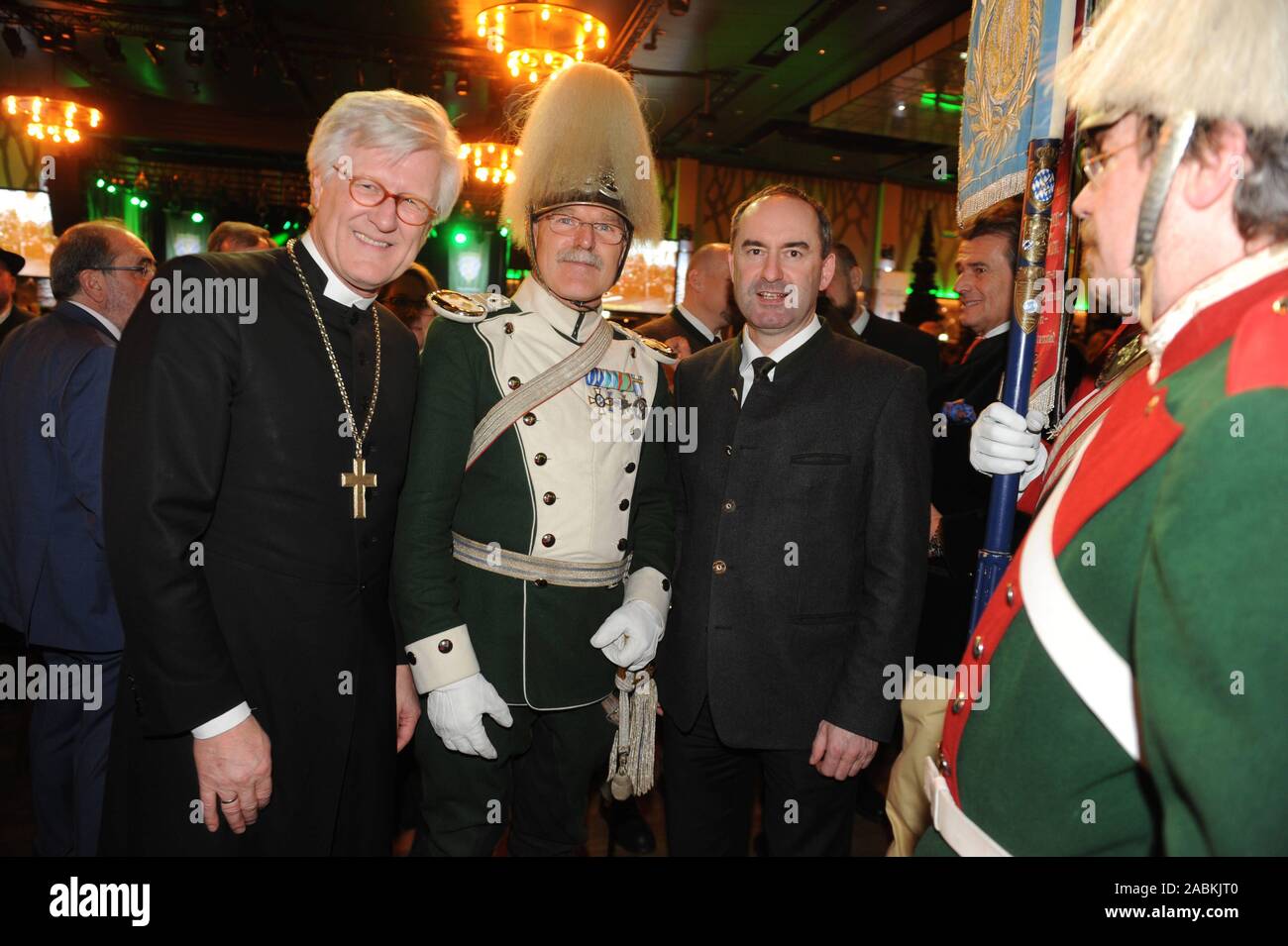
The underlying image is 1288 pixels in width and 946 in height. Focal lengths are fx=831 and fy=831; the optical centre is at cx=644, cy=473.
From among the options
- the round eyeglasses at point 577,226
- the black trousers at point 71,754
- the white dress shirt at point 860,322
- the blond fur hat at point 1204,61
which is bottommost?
the black trousers at point 71,754

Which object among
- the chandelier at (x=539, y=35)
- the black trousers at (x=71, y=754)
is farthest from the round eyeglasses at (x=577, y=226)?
the chandelier at (x=539, y=35)

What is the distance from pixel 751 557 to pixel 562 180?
98 centimetres

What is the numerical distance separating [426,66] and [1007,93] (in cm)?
864

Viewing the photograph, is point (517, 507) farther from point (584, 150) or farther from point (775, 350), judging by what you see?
point (584, 150)

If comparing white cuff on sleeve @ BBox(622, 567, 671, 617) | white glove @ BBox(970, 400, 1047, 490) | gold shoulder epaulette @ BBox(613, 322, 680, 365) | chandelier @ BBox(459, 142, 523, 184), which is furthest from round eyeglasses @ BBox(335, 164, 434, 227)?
chandelier @ BBox(459, 142, 523, 184)

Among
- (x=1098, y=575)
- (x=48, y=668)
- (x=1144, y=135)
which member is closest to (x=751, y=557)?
(x=1098, y=575)

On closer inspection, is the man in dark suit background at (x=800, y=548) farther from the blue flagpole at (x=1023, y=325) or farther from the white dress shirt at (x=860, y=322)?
the white dress shirt at (x=860, y=322)

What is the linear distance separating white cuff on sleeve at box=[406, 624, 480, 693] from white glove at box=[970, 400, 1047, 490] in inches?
43.1

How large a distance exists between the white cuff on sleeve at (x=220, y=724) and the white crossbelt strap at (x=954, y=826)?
3.73 ft

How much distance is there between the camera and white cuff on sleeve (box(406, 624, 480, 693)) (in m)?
1.69

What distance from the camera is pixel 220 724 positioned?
1.42 m

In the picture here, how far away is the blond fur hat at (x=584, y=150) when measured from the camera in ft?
6.33

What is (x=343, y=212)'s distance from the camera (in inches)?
63.8

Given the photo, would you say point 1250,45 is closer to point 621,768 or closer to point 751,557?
point 751,557
